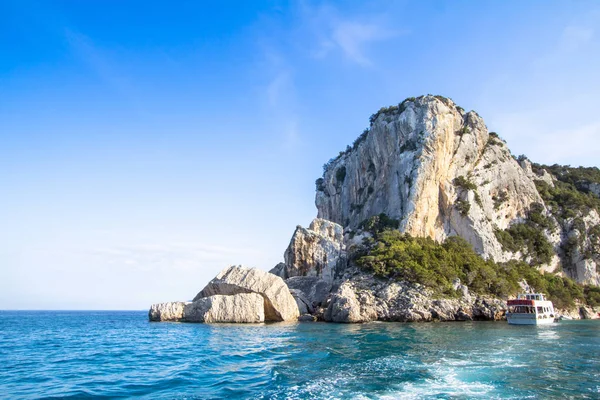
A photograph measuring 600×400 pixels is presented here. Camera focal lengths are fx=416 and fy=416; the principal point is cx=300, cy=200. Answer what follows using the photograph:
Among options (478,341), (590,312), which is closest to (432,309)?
(478,341)

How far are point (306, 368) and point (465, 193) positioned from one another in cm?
5947

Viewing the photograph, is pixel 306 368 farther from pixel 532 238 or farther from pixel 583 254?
pixel 583 254

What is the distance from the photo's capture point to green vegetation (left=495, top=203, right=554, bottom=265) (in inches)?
2763

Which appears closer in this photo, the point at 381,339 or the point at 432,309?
the point at 381,339

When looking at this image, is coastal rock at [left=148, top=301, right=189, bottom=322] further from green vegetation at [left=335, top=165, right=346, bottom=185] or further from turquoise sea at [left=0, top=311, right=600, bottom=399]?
green vegetation at [left=335, top=165, right=346, bottom=185]

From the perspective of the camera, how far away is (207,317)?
41.8 m

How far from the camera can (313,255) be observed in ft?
192

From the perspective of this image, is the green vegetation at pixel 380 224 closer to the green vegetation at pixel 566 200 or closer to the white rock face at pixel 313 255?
the white rock face at pixel 313 255

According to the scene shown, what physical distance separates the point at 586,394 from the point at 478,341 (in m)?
13.2

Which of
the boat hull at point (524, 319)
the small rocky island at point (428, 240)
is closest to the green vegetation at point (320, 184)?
the small rocky island at point (428, 240)

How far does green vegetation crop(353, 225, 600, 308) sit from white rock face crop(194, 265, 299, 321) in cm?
1339

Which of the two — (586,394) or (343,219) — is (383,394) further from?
(343,219)

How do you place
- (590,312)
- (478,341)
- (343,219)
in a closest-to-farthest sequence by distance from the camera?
(478,341)
(590,312)
(343,219)

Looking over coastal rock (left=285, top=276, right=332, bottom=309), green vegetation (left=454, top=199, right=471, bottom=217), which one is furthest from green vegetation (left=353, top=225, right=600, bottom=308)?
coastal rock (left=285, top=276, right=332, bottom=309)
